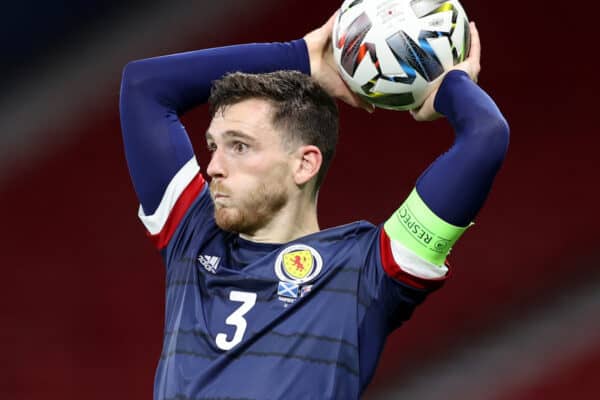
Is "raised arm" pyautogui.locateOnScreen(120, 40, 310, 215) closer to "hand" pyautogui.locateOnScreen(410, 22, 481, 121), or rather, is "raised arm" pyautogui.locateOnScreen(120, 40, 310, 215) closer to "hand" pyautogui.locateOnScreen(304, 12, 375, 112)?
"hand" pyautogui.locateOnScreen(304, 12, 375, 112)

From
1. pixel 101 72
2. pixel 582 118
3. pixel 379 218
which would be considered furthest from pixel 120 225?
pixel 582 118

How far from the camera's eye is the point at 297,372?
4.89 feet

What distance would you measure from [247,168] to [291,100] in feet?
0.51

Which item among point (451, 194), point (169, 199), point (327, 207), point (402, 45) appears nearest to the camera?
point (451, 194)

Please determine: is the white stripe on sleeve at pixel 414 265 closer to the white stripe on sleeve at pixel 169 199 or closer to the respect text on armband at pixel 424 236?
the respect text on armband at pixel 424 236

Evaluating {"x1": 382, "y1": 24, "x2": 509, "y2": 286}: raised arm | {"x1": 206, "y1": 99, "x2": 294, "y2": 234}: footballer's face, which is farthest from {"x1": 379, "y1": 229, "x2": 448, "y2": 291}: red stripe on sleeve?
{"x1": 206, "y1": 99, "x2": 294, "y2": 234}: footballer's face

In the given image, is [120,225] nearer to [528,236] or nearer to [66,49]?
[66,49]

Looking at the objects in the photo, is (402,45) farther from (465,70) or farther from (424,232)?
(424,232)

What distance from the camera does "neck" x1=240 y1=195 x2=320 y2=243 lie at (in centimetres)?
167

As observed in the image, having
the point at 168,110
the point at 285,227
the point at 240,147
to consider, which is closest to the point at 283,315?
the point at 285,227

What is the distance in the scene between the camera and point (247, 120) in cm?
164

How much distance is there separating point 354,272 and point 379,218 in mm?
1652

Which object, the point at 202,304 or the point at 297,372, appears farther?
the point at 202,304

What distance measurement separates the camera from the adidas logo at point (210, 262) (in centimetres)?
165
